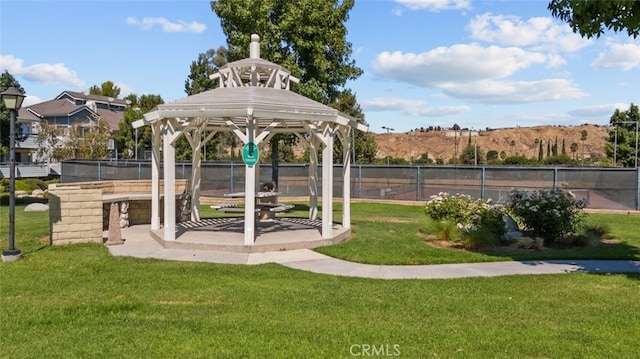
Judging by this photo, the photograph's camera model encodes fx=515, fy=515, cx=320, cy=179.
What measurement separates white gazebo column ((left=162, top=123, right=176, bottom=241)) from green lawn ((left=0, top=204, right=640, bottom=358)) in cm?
156

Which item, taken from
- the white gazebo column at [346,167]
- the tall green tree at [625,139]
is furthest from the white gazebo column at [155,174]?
the tall green tree at [625,139]

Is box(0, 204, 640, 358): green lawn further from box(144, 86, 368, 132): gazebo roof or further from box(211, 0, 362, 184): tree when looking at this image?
box(211, 0, 362, 184): tree

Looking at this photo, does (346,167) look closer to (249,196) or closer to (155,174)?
(249,196)

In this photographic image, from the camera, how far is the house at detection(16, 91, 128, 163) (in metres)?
50.6

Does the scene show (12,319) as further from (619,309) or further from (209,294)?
(619,309)

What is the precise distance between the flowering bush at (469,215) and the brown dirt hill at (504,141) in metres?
99.7

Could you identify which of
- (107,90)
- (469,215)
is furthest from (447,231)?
(107,90)

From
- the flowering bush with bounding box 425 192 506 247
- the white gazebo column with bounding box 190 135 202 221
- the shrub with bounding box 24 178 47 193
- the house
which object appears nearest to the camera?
the flowering bush with bounding box 425 192 506 247

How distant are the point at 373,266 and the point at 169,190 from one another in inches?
182

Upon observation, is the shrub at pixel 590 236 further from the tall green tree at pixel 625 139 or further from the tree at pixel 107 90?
the tree at pixel 107 90

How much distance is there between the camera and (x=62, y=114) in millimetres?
58156

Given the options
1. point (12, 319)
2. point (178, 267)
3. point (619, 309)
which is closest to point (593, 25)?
point (619, 309)

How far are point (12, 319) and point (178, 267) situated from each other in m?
3.17

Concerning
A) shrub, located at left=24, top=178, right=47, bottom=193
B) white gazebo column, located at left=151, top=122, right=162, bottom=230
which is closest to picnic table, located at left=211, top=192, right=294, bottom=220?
white gazebo column, located at left=151, top=122, right=162, bottom=230
